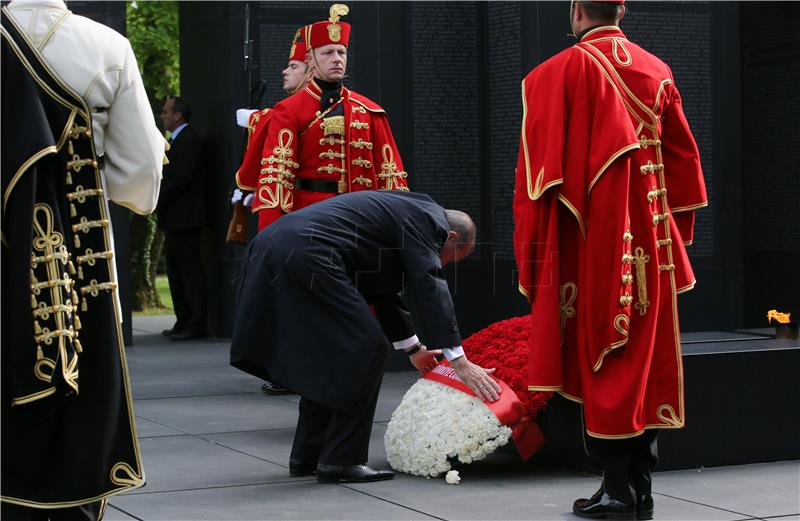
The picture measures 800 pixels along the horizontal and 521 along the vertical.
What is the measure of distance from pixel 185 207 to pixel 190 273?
0.60 metres

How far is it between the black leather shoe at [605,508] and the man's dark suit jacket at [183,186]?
733 cm

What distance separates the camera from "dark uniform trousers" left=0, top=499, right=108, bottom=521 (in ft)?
12.9

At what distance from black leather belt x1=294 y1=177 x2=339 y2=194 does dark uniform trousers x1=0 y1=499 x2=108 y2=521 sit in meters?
3.80

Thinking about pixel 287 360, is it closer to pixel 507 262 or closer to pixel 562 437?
pixel 562 437

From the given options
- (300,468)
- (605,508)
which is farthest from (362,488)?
(605,508)

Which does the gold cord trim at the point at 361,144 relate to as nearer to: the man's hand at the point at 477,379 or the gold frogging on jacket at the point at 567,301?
the man's hand at the point at 477,379

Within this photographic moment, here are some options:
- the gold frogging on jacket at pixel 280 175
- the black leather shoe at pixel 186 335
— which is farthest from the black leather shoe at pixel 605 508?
the black leather shoe at pixel 186 335

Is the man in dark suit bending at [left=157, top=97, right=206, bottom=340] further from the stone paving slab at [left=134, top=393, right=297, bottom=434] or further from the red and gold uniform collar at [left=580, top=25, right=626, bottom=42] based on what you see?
the red and gold uniform collar at [left=580, top=25, right=626, bottom=42]

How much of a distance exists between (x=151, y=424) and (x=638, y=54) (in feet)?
12.4

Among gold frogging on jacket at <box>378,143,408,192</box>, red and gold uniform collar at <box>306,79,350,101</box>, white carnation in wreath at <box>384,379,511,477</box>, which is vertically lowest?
white carnation in wreath at <box>384,379,511,477</box>

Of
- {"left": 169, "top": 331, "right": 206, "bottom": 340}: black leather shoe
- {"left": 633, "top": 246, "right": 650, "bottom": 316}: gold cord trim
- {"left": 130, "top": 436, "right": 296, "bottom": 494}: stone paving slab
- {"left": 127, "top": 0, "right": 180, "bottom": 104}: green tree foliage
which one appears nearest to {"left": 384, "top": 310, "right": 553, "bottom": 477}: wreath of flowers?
{"left": 130, "top": 436, "right": 296, "bottom": 494}: stone paving slab

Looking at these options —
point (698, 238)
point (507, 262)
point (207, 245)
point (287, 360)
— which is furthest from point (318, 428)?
point (207, 245)

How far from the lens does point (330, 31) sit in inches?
298

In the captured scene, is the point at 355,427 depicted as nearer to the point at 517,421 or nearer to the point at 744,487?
the point at 517,421
